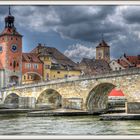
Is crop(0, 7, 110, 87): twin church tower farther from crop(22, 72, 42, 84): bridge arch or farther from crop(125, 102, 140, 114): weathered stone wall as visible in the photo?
crop(125, 102, 140, 114): weathered stone wall

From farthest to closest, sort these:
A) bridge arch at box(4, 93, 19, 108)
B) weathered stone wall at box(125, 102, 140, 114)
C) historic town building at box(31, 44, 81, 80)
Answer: bridge arch at box(4, 93, 19, 108)
historic town building at box(31, 44, 81, 80)
weathered stone wall at box(125, 102, 140, 114)

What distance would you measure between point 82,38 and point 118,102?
44.4 feet

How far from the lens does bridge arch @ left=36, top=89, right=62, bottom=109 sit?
20.9 m

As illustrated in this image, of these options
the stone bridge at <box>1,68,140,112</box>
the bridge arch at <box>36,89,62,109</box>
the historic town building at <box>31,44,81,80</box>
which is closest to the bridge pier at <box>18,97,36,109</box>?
the stone bridge at <box>1,68,140,112</box>

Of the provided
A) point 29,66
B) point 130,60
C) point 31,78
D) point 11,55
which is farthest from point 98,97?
point 130,60

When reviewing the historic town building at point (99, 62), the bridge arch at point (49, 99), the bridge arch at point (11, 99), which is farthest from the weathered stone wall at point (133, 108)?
the bridge arch at point (11, 99)

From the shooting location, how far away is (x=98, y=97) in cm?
1922

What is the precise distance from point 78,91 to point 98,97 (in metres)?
0.84

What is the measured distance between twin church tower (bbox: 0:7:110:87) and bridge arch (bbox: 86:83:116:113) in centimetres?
283

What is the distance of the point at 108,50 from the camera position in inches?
→ 450

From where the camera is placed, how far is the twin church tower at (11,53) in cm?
1152

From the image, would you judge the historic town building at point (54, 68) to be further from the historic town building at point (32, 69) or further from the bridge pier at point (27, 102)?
the bridge pier at point (27, 102)

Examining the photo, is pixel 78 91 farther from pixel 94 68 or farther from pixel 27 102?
pixel 27 102

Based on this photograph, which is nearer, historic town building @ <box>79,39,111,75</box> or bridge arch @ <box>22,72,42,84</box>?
historic town building @ <box>79,39,111,75</box>
